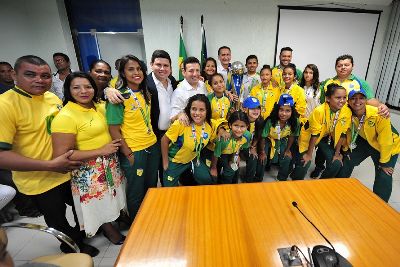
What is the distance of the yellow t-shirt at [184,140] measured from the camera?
197 cm

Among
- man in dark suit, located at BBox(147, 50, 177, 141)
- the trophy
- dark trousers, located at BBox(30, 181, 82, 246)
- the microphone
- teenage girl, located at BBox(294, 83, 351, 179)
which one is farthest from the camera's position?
the trophy

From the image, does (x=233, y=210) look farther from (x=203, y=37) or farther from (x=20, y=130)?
(x=203, y=37)

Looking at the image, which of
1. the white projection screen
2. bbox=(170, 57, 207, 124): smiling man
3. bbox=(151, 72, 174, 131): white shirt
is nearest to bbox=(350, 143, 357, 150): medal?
bbox=(170, 57, 207, 124): smiling man

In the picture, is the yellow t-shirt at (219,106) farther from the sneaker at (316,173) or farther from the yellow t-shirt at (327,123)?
the sneaker at (316,173)

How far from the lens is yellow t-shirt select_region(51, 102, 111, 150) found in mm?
1420

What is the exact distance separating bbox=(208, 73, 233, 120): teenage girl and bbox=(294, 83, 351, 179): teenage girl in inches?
40.4

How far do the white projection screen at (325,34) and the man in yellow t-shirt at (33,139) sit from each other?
4305 mm

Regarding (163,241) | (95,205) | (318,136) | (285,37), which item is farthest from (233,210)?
(285,37)

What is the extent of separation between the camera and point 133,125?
1842 millimetres

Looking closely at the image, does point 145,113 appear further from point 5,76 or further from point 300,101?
point 5,76

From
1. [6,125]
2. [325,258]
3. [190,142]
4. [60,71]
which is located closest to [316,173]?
[190,142]

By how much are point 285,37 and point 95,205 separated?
14.8 feet

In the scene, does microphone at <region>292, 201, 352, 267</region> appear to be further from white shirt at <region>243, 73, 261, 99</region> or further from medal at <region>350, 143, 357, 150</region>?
white shirt at <region>243, 73, 261, 99</region>

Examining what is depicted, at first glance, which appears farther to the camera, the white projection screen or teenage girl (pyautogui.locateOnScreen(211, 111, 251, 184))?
the white projection screen
